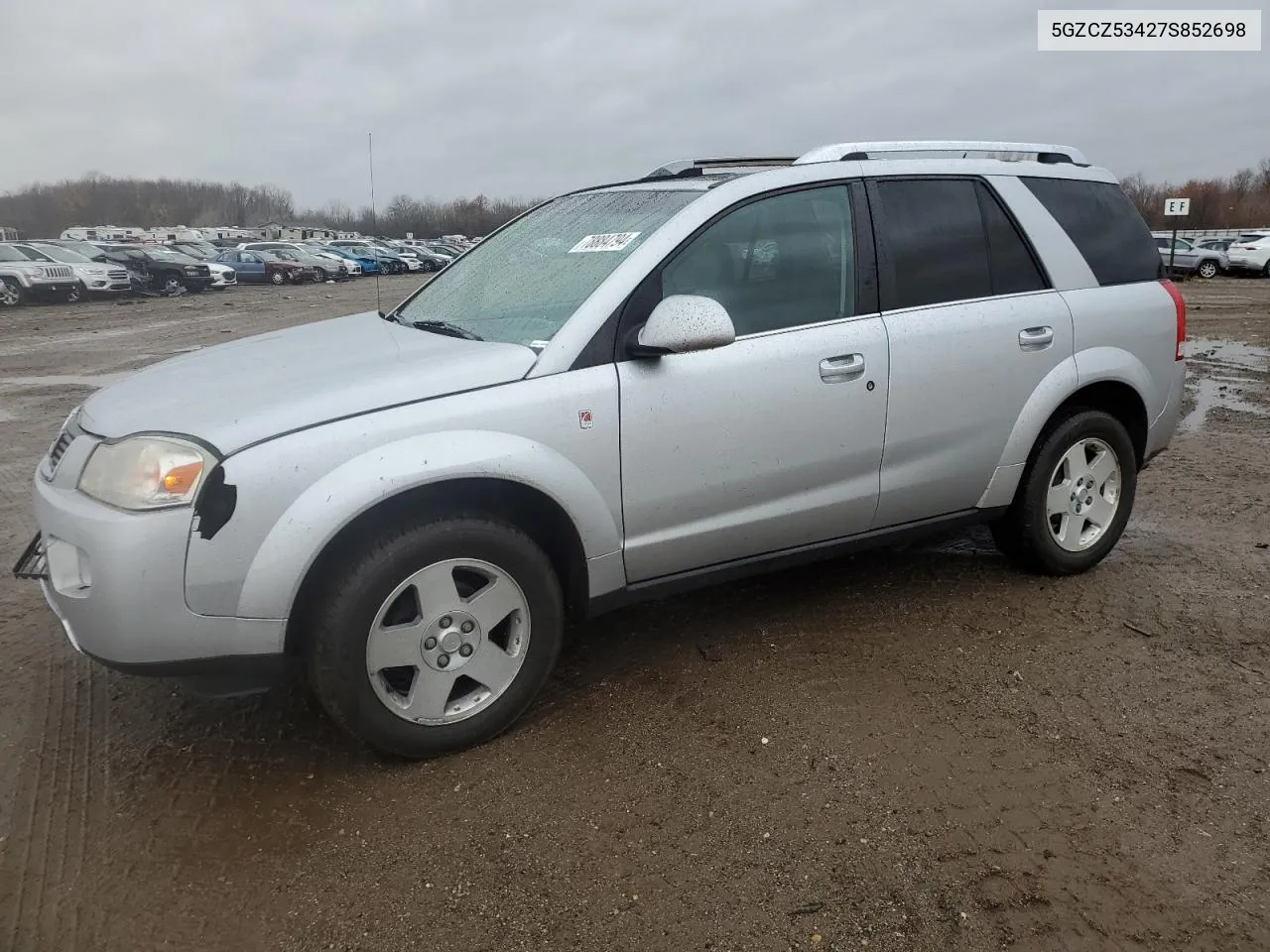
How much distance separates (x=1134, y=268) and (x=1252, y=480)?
2.44 meters

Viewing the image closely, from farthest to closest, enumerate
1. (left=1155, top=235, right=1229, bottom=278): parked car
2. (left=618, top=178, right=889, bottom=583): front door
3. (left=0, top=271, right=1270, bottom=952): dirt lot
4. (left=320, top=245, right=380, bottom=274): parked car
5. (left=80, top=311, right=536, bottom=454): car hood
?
(left=320, top=245, right=380, bottom=274): parked car, (left=1155, top=235, right=1229, bottom=278): parked car, (left=618, top=178, right=889, bottom=583): front door, (left=80, top=311, right=536, bottom=454): car hood, (left=0, top=271, right=1270, bottom=952): dirt lot

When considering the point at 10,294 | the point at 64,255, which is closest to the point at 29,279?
the point at 10,294

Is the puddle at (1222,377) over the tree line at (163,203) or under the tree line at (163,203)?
under

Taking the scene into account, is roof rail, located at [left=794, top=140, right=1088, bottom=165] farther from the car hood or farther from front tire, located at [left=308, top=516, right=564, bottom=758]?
front tire, located at [left=308, top=516, right=564, bottom=758]

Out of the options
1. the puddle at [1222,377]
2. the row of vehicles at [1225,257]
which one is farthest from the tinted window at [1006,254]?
the row of vehicles at [1225,257]

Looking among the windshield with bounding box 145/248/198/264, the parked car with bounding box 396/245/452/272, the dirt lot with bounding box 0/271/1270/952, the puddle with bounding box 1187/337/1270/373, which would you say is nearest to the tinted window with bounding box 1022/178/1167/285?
the dirt lot with bounding box 0/271/1270/952

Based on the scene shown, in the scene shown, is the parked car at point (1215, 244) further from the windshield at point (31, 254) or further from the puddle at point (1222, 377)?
the windshield at point (31, 254)

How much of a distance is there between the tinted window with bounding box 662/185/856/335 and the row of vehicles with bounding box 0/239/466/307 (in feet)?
57.8

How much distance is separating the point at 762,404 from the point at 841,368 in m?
0.37

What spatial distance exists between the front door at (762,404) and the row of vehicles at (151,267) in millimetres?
17684

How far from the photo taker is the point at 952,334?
12.1 ft

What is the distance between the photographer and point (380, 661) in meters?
2.78

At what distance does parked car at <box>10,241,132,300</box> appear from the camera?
24.6 metres

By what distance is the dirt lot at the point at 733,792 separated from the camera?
2.32 metres
